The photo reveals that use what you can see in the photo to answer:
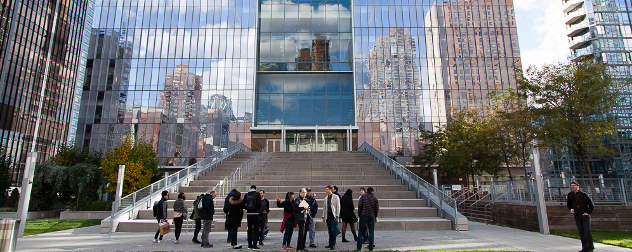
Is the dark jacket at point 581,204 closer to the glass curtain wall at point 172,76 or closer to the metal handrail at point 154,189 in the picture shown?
the metal handrail at point 154,189

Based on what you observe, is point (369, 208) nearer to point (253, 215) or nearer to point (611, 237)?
point (253, 215)

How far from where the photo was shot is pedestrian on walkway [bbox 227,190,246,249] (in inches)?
343

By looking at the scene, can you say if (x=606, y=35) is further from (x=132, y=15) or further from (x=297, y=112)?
(x=132, y=15)

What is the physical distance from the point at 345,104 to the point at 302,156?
41.3 ft

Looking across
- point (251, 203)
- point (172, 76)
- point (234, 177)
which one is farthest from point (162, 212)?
point (172, 76)

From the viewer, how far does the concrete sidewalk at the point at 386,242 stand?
869 centimetres

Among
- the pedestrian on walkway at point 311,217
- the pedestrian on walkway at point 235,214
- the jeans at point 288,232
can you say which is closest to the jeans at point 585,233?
the pedestrian on walkway at point 311,217

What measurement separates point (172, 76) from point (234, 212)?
31.6m

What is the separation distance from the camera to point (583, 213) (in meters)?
8.21

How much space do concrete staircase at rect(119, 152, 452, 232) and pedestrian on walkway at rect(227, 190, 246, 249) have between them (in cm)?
385

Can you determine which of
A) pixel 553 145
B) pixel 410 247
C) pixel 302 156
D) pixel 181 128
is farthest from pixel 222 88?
pixel 410 247

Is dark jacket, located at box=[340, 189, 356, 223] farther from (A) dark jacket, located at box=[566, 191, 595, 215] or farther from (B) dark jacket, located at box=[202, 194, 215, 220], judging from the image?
(A) dark jacket, located at box=[566, 191, 595, 215]

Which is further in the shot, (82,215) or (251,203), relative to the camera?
(82,215)

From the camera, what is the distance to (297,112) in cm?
3728
